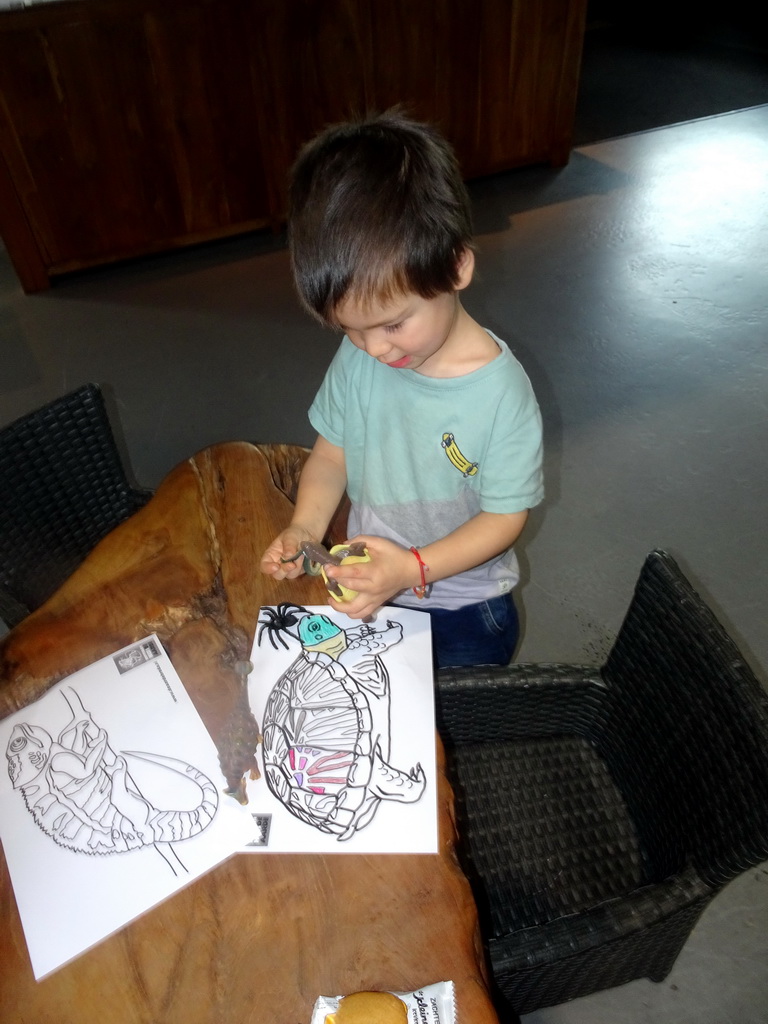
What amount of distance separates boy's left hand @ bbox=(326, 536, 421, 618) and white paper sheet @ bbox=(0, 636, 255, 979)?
0.71 ft

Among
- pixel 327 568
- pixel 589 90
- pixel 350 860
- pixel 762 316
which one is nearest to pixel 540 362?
pixel 762 316

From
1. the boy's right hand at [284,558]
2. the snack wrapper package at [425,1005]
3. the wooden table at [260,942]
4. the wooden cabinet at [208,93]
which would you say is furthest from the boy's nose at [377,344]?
the wooden cabinet at [208,93]

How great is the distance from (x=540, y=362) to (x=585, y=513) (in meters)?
0.73

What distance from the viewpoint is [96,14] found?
248cm

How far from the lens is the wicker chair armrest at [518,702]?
96 cm

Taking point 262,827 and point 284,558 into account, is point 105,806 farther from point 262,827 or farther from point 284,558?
point 284,558

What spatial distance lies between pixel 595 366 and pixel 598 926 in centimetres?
207

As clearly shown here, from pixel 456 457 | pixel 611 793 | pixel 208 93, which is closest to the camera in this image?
pixel 456 457

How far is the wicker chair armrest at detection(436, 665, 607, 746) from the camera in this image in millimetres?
958

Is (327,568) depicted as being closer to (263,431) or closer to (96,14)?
(263,431)

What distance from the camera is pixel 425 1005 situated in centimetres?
58

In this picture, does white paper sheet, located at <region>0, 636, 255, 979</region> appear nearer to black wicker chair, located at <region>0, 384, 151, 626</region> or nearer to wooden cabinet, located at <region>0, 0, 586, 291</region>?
black wicker chair, located at <region>0, 384, 151, 626</region>

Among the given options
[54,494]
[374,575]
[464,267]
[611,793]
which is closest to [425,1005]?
[374,575]

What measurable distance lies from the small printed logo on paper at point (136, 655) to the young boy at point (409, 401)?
0.16 metres
